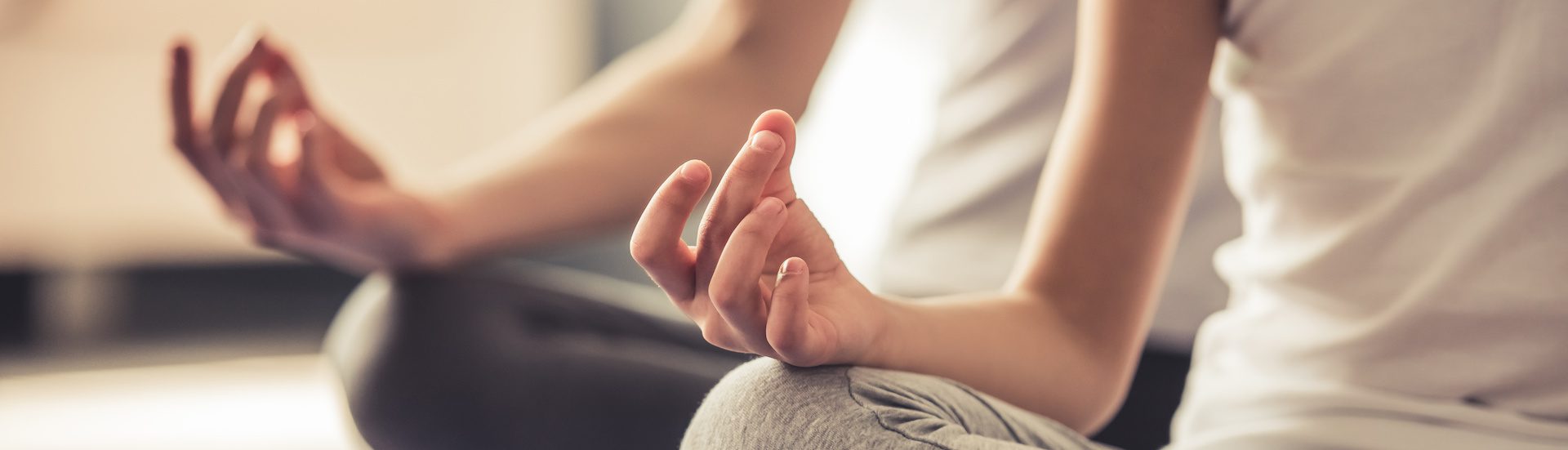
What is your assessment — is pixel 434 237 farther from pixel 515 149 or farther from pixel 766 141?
pixel 766 141

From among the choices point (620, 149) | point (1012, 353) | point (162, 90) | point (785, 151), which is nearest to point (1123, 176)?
point (1012, 353)

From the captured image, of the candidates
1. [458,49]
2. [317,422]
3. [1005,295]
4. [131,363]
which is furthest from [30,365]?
[1005,295]

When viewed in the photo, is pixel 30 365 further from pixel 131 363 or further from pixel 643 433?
pixel 643 433

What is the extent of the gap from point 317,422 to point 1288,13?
5.94 feet

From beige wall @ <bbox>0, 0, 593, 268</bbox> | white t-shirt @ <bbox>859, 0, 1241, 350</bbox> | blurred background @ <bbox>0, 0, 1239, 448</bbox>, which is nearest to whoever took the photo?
→ white t-shirt @ <bbox>859, 0, 1241, 350</bbox>

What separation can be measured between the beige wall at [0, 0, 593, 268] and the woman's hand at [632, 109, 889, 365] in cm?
221

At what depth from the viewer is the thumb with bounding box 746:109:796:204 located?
41 centimetres

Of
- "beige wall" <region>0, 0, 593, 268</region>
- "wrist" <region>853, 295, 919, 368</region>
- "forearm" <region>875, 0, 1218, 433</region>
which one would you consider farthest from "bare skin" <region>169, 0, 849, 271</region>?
"beige wall" <region>0, 0, 593, 268</region>

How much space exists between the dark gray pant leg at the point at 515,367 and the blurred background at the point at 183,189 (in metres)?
1.09

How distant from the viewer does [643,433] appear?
849 millimetres

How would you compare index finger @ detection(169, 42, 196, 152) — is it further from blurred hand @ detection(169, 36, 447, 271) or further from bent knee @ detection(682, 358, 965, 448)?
bent knee @ detection(682, 358, 965, 448)

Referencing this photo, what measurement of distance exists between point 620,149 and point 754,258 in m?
0.51

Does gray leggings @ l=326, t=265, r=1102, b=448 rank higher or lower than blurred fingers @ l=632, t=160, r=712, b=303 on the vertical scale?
higher

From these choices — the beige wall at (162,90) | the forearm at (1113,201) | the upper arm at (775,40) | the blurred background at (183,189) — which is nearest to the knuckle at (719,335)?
the forearm at (1113,201)
